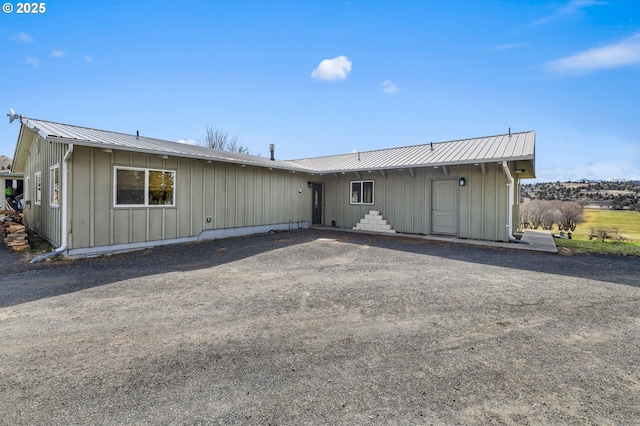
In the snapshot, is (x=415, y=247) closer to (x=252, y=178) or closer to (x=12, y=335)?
(x=252, y=178)

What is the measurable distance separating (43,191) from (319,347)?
412 inches

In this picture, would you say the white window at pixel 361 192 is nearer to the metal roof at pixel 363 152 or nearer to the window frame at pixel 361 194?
the window frame at pixel 361 194

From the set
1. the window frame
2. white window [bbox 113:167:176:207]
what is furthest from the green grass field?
white window [bbox 113:167:176:207]

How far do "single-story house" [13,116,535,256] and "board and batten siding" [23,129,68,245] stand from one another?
Result: 5 cm

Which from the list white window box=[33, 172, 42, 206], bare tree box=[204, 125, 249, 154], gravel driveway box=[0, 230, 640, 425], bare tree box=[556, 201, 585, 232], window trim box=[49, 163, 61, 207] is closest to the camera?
gravel driveway box=[0, 230, 640, 425]

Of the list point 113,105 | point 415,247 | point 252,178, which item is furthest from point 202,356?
point 113,105

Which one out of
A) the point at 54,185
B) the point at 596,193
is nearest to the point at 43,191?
the point at 54,185

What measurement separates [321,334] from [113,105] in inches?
545

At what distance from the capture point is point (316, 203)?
13969 mm

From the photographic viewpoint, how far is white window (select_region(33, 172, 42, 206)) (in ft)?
31.5

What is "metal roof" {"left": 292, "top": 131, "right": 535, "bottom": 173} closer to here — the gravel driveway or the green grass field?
the gravel driveway

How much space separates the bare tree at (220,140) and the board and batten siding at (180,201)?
→ 2125 cm

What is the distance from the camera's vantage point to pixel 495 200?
31.6 ft

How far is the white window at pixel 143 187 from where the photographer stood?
7490 mm
